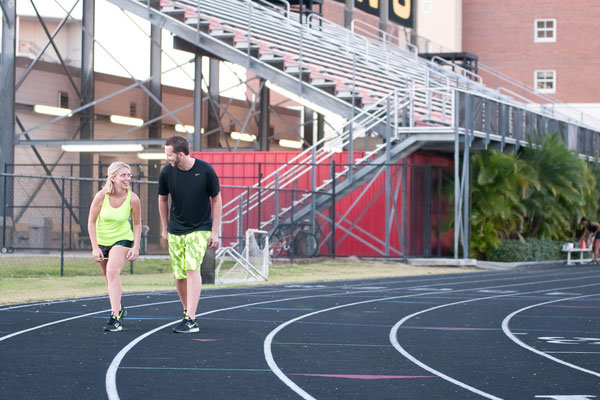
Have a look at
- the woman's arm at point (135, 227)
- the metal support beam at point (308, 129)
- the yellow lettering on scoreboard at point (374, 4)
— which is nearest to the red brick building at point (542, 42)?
the yellow lettering on scoreboard at point (374, 4)

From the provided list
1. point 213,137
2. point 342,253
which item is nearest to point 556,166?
point 342,253

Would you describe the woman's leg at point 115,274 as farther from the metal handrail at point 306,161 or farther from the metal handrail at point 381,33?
the metal handrail at point 381,33

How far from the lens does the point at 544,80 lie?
2724 inches

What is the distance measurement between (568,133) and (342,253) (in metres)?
11.9

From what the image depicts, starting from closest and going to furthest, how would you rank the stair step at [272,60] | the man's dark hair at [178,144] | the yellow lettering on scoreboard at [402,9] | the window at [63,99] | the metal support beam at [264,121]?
the man's dark hair at [178,144], the stair step at [272,60], the window at [63,99], the metal support beam at [264,121], the yellow lettering on scoreboard at [402,9]

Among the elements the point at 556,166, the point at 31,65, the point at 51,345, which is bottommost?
the point at 51,345

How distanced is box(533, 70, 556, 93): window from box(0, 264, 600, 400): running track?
51840mm

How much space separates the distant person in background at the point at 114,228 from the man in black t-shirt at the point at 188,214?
47 cm

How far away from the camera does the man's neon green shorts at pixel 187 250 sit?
11.8 meters

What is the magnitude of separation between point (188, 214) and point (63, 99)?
90.3 feet

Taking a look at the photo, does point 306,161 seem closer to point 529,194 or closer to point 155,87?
point 529,194

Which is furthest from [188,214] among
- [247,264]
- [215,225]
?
[247,264]

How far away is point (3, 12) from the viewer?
36219 millimetres

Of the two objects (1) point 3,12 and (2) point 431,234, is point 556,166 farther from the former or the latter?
(1) point 3,12
